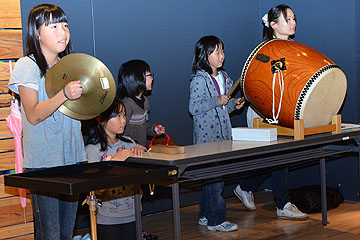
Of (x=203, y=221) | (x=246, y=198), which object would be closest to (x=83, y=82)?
(x=203, y=221)

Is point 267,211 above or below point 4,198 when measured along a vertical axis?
below

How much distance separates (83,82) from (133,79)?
1.49 meters

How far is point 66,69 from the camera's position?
240 cm

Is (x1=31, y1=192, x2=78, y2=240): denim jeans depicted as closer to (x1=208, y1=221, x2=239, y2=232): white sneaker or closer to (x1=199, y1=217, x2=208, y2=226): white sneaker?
(x1=208, y1=221, x2=239, y2=232): white sneaker

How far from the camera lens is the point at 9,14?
10.4 ft

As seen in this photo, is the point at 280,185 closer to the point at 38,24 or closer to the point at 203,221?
the point at 203,221

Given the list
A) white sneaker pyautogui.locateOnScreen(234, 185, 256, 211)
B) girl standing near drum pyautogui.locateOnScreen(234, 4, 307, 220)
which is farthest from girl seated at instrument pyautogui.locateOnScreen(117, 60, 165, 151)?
white sneaker pyautogui.locateOnScreen(234, 185, 256, 211)

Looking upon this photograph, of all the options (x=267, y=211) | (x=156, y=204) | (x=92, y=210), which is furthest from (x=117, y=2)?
(x=92, y=210)

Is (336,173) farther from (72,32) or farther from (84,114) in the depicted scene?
(84,114)


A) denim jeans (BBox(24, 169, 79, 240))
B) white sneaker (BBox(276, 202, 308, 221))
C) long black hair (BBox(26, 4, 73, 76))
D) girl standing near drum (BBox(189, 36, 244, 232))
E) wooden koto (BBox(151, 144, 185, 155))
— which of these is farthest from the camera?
white sneaker (BBox(276, 202, 308, 221))

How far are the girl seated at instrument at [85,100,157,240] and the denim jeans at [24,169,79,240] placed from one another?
2.02 ft

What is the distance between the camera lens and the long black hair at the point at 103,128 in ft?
10.9

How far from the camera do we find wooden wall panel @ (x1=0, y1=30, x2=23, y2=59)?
3.13 meters

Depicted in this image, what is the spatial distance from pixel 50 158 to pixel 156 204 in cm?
230
